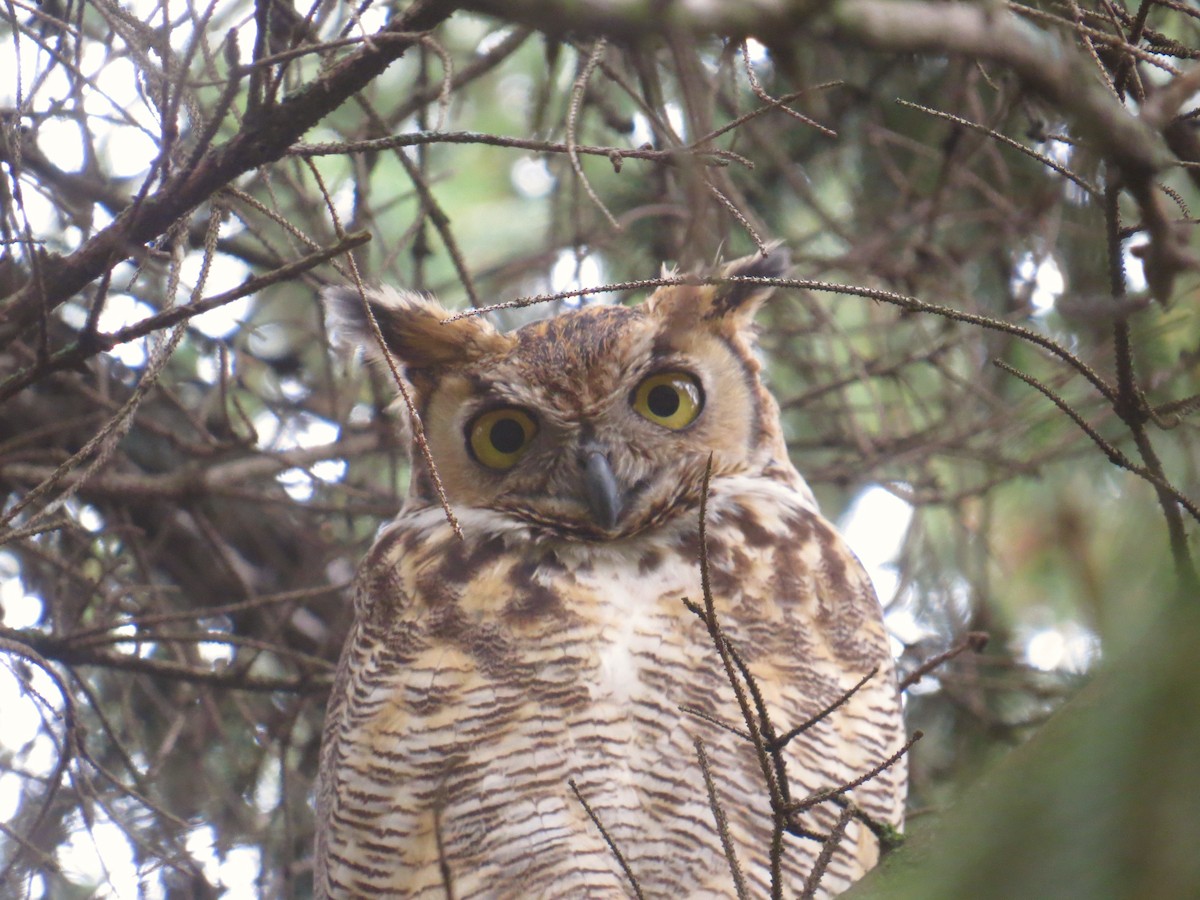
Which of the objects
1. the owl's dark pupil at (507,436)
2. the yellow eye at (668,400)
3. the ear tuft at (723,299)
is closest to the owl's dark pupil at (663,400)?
the yellow eye at (668,400)

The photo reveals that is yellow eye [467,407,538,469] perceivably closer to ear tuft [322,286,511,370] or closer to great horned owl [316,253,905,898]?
great horned owl [316,253,905,898]

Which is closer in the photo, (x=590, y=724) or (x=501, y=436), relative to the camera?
(x=590, y=724)

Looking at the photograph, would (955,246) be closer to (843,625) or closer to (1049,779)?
(843,625)

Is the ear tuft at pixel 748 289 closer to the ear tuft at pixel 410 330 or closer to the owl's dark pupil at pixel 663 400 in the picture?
the owl's dark pupil at pixel 663 400

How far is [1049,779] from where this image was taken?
60 cm

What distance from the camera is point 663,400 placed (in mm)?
2320

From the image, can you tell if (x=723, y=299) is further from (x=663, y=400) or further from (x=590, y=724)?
(x=590, y=724)

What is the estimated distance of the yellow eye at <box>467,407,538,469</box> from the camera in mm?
2301

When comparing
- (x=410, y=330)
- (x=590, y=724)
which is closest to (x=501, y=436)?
(x=410, y=330)

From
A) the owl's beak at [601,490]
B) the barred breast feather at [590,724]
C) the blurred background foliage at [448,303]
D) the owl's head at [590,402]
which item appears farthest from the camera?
the owl's head at [590,402]

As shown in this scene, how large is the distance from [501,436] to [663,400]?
0.30 metres

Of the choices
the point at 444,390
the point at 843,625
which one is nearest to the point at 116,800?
the point at 444,390

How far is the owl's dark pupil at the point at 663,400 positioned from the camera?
7.58 ft

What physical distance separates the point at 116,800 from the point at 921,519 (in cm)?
176
